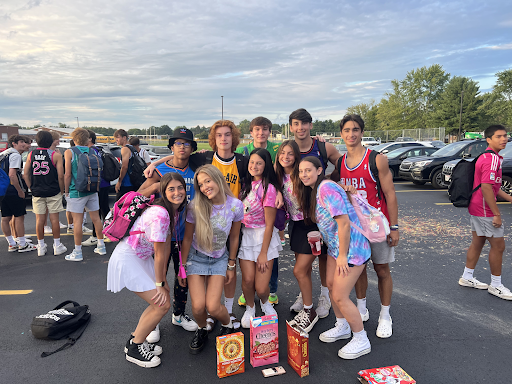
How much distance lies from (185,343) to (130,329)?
652 millimetres

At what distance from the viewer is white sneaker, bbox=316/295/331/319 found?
11.1 feet

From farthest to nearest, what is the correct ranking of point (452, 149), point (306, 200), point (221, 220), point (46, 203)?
point (452, 149) < point (46, 203) < point (306, 200) < point (221, 220)

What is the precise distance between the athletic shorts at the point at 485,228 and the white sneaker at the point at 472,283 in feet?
2.10

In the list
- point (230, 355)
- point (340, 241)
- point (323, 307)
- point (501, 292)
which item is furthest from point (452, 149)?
point (230, 355)

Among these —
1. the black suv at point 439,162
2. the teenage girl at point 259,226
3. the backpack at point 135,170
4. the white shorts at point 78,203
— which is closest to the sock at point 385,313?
the teenage girl at point 259,226

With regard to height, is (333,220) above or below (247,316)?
above

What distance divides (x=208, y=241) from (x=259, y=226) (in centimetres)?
55

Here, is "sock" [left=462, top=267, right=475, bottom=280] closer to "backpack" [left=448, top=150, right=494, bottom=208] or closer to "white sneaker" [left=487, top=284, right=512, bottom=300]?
"white sneaker" [left=487, top=284, right=512, bottom=300]

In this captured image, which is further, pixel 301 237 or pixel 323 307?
pixel 323 307

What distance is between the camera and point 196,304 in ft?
8.89

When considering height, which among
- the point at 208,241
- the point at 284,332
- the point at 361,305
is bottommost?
the point at 284,332

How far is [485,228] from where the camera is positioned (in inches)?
147

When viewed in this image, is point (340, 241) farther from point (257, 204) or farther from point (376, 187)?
point (257, 204)

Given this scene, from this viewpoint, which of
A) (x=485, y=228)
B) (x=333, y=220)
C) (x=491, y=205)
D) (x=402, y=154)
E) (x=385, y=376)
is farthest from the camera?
(x=402, y=154)
